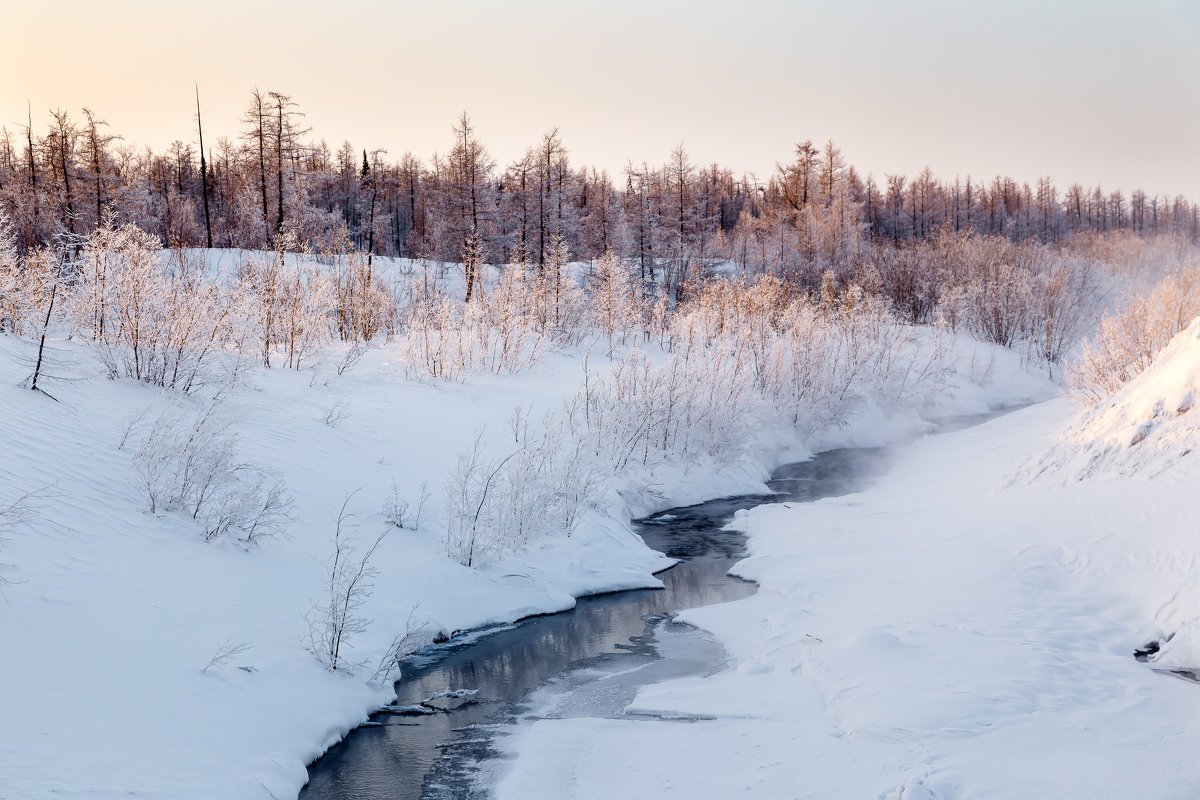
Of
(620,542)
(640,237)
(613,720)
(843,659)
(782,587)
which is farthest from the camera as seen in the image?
(640,237)

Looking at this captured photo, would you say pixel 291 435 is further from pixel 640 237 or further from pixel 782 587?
pixel 640 237

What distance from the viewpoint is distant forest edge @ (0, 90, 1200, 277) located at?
33.5 metres

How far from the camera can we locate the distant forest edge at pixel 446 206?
3350 cm

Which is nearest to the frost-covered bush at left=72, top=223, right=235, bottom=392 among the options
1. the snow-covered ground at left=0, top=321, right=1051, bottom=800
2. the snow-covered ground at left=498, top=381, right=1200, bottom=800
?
the snow-covered ground at left=0, top=321, right=1051, bottom=800

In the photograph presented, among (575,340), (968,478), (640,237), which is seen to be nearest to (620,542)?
(968,478)

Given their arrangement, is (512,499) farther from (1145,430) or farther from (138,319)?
(1145,430)

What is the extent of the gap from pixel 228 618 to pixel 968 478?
9.54 metres

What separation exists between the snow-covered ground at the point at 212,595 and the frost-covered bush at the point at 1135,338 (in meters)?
6.98

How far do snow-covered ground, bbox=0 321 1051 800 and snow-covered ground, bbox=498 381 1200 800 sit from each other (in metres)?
0.15

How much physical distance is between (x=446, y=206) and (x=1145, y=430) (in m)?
35.2

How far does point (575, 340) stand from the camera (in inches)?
825

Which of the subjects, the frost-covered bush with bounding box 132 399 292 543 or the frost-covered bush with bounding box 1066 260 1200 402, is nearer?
the frost-covered bush with bounding box 132 399 292 543

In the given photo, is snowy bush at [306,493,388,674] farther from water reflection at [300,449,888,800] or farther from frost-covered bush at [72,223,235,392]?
frost-covered bush at [72,223,235,392]

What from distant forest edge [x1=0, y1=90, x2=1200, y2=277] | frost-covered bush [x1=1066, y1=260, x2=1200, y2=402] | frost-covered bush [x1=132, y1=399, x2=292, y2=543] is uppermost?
distant forest edge [x1=0, y1=90, x2=1200, y2=277]
